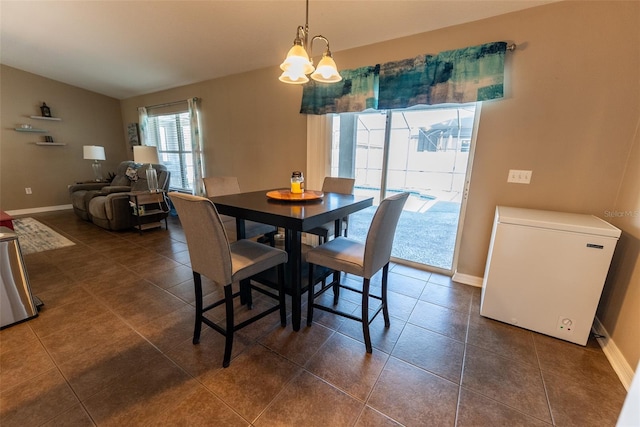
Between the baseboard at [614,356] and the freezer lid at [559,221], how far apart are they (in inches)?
27.4

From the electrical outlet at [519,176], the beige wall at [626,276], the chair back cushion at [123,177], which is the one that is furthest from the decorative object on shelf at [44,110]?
the beige wall at [626,276]

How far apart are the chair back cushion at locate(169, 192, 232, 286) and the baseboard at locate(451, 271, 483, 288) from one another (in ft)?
7.18

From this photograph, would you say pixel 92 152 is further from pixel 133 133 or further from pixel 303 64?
pixel 303 64

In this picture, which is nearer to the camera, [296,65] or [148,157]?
[296,65]

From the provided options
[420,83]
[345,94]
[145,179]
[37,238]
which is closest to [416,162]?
[420,83]

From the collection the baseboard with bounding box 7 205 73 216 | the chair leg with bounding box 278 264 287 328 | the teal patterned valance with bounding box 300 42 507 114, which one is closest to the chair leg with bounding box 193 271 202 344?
the chair leg with bounding box 278 264 287 328

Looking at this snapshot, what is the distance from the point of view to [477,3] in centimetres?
197

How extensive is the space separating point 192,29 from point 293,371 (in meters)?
3.43

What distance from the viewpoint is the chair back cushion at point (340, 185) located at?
258cm

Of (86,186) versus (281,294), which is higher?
(86,186)

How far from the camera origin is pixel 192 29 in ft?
9.31

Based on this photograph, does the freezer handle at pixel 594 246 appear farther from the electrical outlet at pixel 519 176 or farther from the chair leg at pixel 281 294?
the chair leg at pixel 281 294

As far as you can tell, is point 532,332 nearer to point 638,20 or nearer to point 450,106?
point 450,106

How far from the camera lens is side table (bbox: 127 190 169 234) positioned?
3793 millimetres
